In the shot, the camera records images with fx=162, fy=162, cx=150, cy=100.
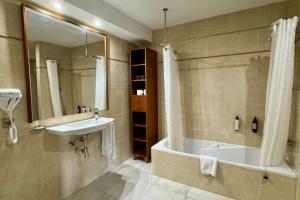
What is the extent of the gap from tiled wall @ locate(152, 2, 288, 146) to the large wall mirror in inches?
56.8

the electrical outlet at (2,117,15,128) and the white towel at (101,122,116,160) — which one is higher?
the electrical outlet at (2,117,15,128)

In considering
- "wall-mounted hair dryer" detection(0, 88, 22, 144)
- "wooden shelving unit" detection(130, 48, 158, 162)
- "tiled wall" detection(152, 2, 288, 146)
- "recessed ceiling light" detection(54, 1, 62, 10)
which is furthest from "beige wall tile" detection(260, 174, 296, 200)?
"recessed ceiling light" detection(54, 1, 62, 10)

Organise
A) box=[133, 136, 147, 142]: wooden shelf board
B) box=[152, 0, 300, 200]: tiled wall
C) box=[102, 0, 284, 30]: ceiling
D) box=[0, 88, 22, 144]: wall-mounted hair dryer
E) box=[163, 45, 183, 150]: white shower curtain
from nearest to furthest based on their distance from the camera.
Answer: box=[0, 88, 22, 144]: wall-mounted hair dryer → box=[102, 0, 284, 30]: ceiling → box=[152, 0, 300, 200]: tiled wall → box=[163, 45, 183, 150]: white shower curtain → box=[133, 136, 147, 142]: wooden shelf board

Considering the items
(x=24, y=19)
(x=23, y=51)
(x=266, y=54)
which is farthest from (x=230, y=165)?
(x=24, y=19)

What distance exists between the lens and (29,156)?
1730 mm

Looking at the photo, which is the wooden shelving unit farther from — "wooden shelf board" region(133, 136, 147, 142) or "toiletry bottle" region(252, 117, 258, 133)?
"toiletry bottle" region(252, 117, 258, 133)

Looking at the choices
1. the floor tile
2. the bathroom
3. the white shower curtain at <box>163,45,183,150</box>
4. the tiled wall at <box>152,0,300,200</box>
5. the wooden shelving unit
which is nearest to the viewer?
the bathroom

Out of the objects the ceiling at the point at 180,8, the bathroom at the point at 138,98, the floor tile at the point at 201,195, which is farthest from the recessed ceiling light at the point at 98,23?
the floor tile at the point at 201,195

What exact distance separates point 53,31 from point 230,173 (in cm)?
278

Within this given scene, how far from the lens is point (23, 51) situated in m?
1.65

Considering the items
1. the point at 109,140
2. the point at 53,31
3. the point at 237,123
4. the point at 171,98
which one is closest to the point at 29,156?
the point at 109,140

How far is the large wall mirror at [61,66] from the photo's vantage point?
1735 millimetres

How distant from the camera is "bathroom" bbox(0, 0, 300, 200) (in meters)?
1.70

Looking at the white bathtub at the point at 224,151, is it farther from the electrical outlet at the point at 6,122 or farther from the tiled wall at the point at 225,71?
the electrical outlet at the point at 6,122
